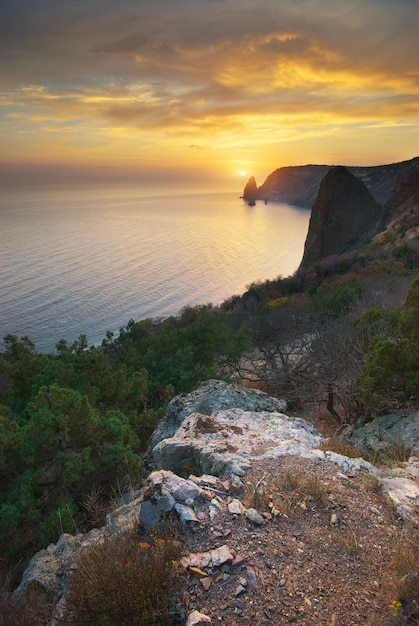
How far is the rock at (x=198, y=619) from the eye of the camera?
342cm

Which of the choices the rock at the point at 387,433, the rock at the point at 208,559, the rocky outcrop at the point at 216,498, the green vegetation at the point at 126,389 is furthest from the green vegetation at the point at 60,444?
the rock at the point at 387,433

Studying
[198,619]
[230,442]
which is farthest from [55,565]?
[230,442]

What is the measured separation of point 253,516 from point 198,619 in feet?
4.39

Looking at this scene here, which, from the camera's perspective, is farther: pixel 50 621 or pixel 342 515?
pixel 342 515

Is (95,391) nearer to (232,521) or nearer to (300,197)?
(232,521)

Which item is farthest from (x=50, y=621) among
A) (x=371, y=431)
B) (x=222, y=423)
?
(x=371, y=431)

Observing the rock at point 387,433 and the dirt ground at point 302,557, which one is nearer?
the dirt ground at point 302,557

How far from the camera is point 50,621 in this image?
4.11 metres

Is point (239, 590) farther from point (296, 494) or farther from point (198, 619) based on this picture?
point (296, 494)

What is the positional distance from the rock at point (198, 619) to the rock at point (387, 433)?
19.6 ft

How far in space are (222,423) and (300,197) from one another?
205 meters

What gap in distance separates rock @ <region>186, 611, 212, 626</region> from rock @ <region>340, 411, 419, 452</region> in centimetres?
596

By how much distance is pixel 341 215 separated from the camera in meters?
70.1

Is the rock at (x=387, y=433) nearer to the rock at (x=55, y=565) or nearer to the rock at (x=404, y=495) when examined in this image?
the rock at (x=404, y=495)
